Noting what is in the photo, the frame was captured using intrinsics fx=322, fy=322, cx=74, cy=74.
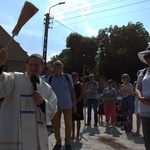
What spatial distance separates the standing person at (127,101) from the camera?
404 inches

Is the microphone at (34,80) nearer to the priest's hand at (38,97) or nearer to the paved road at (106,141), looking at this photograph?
the priest's hand at (38,97)

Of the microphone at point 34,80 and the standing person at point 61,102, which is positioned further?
the standing person at point 61,102

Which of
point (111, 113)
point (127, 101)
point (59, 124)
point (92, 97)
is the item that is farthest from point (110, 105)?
point (59, 124)

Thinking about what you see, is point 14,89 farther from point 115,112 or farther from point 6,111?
point 115,112

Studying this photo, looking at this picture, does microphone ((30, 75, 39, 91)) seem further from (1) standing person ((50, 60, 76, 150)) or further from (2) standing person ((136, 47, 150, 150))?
(1) standing person ((50, 60, 76, 150))

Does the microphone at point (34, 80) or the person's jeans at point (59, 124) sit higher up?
the microphone at point (34, 80)

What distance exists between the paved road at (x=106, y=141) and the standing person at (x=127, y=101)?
335 mm

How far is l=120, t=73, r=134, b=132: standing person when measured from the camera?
1026cm

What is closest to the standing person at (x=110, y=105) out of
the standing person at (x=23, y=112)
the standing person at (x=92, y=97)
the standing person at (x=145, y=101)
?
the standing person at (x=92, y=97)

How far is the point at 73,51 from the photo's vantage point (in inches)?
2282

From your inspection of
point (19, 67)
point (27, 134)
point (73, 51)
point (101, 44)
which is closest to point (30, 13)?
point (27, 134)

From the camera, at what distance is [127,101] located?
10.4 metres

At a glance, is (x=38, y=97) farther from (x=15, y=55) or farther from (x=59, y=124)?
(x=15, y=55)

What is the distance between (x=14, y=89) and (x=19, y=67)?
1144 inches
